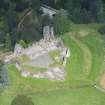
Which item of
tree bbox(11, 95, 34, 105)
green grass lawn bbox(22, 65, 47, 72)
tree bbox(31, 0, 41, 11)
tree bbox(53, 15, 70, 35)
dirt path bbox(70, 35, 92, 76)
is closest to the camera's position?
tree bbox(11, 95, 34, 105)

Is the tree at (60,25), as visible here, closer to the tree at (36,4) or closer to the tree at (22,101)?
the tree at (36,4)

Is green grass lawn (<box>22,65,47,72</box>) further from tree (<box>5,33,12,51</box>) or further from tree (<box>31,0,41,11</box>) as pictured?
tree (<box>31,0,41,11</box>)

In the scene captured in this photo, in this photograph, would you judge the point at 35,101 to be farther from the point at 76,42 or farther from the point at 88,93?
the point at 76,42

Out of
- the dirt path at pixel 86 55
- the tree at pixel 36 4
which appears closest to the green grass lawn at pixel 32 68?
the dirt path at pixel 86 55

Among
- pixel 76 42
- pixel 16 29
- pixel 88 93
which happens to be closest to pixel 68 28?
pixel 76 42

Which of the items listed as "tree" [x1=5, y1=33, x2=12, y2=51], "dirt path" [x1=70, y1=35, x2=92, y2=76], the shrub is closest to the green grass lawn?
"tree" [x1=5, y1=33, x2=12, y2=51]

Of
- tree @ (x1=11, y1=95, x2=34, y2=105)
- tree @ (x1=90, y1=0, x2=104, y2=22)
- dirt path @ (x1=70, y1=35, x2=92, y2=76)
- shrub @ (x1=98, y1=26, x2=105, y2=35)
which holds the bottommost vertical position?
tree @ (x1=11, y1=95, x2=34, y2=105)

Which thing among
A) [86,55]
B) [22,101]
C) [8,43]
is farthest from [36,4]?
[22,101]

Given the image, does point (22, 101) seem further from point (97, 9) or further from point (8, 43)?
point (97, 9)

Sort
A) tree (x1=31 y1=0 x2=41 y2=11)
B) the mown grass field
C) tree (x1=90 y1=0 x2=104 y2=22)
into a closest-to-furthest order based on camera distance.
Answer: the mown grass field
tree (x1=31 y1=0 x2=41 y2=11)
tree (x1=90 y1=0 x2=104 y2=22)
